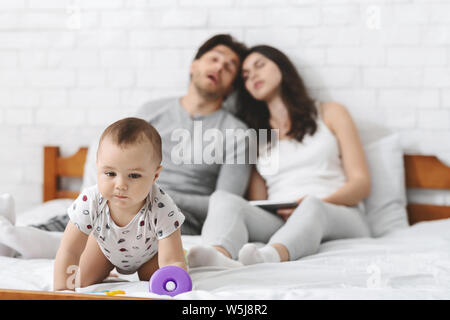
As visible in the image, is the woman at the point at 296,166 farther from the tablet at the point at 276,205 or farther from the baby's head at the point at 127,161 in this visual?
the baby's head at the point at 127,161

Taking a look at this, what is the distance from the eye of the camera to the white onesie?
A: 0.78 m

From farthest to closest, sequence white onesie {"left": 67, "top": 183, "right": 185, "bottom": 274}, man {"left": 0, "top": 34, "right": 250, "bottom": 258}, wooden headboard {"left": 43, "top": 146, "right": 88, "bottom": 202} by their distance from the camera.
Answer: wooden headboard {"left": 43, "top": 146, "right": 88, "bottom": 202} → man {"left": 0, "top": 34, "right": 250, "bottom": 258} → white onesie {"left": 67, "top": 183, "right": 185, "bottom": 274}

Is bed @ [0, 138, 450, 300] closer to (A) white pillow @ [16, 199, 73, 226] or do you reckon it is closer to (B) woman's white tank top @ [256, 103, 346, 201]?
(A) white pillow @ [16, 199, 73, 226]

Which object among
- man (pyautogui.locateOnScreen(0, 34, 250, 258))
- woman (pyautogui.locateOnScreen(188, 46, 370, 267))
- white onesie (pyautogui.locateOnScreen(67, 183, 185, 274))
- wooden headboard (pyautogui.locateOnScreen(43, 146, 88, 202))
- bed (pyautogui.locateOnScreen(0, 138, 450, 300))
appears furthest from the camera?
wooden headboard (pyautogui.locateOnScreen(43, 146, 88, 202))

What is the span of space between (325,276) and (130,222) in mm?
341

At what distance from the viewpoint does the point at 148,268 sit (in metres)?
0.84

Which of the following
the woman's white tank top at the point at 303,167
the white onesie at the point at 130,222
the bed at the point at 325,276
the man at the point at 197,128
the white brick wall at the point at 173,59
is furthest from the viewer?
the white brick wall at the point at 173,59

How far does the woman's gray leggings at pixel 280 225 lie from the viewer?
3.57 ft

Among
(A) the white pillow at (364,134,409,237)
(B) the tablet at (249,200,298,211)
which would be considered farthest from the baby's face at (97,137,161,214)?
(A) the white pillow at (364,134,409,237)

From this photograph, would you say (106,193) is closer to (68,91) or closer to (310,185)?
(310,185)

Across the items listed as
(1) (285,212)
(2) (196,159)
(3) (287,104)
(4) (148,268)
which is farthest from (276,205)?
(4) (148,268)

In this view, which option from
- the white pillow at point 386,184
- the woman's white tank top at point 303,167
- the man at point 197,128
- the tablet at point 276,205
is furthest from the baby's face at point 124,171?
the white pillow at point 386,184

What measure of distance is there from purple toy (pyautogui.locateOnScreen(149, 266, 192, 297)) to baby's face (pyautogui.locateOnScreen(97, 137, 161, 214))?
112mm

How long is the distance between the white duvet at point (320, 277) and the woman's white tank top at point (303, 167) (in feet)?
1.08
